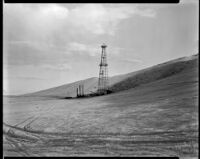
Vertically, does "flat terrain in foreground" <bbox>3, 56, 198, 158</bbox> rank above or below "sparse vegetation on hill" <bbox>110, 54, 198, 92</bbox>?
below

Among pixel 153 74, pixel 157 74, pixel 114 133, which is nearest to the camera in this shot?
pixel 114 133

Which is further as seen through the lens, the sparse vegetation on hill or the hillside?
the hillside

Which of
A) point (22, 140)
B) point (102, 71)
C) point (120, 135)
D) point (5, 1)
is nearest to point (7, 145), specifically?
point (22, 140)

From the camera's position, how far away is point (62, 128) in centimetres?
1503

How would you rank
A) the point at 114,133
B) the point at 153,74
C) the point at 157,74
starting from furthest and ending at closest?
1. the point at 153,74
2. the point at 157,74
3. the point at 114,133

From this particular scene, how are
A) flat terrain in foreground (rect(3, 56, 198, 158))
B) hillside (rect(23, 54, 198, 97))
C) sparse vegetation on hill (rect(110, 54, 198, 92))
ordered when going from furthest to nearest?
hillside (rect(23, 54, 198, 97)), sparse vegetation on hill (rect(110, 54, 198, 92)), flat terrain in foreground (rect(3, 56, 198, 158))

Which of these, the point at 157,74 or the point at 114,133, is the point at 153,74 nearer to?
the point at 157,74

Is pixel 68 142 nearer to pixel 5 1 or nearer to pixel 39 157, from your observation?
pixel 39 157

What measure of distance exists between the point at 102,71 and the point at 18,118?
21.4 meters

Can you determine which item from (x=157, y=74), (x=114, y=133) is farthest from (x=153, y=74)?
(x=114, y=133)

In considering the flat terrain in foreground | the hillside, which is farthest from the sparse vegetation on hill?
the flat terrain in foreground

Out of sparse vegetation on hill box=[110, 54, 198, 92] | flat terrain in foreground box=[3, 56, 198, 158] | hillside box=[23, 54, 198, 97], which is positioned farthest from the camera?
hillside box=[23, 54, 198, 97]

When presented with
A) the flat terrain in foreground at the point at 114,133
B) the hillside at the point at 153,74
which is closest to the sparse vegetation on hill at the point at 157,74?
the hillside at the point at 153,74

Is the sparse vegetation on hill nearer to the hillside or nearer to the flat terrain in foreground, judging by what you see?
the hillside
